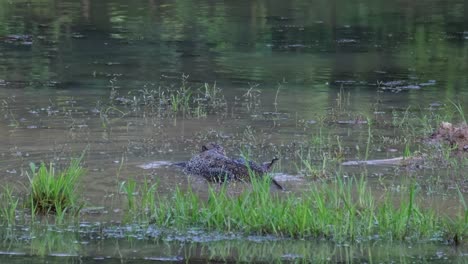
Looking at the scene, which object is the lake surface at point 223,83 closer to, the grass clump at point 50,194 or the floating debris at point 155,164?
the floating debris at point 155,164

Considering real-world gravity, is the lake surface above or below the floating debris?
below

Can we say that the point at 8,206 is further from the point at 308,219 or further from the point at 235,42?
the point at 235,42

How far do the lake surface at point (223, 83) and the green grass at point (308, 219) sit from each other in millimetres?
390

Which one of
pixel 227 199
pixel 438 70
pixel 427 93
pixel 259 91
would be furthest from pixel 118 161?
pixel 438 70

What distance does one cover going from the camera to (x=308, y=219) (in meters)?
6.82

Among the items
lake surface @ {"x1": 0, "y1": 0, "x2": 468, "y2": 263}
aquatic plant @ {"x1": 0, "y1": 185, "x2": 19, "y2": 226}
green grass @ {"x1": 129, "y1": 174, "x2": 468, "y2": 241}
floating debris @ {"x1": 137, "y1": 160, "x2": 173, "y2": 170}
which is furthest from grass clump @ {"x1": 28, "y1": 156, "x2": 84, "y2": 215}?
floating debris @ {"x1": 137, "y1": 160, "x2": 173, "y2": 170}

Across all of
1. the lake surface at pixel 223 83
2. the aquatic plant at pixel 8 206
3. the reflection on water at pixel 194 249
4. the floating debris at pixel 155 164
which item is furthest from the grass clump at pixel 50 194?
the floating debris at pixel 155 164

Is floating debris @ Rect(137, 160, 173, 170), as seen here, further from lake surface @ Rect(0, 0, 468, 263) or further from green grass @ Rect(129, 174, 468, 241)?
green grass @ Rect(129, 174, 468, 241)

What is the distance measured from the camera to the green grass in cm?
679

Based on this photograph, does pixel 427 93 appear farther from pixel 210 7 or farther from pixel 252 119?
pixel 210 7

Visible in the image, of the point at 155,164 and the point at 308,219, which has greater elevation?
the point at 308,219

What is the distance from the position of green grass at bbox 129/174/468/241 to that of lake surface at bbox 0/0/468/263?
0.39 m

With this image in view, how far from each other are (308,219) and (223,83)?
7.04 metres

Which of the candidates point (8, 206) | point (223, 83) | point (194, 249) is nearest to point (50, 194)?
point (8, 206)
